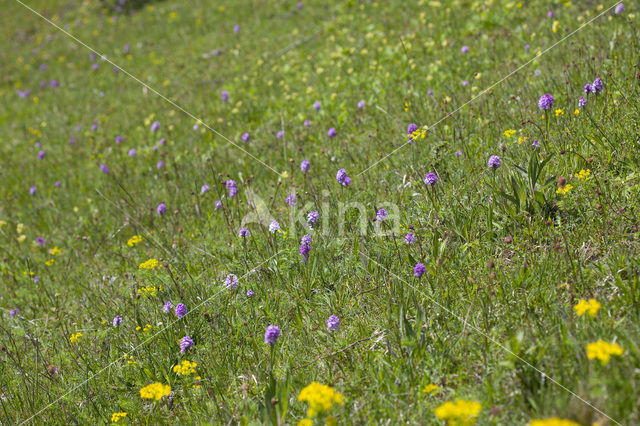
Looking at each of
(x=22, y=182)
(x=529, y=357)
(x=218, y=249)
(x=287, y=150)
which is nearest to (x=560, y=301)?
(x=529, y=357)

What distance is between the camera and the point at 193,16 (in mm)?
13414

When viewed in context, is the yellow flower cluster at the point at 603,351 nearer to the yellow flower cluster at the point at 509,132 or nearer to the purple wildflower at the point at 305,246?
the purple wildflower at the point at 305,246

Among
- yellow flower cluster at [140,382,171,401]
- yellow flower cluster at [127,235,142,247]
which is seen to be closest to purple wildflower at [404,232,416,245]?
yellow flower cluster at [140,382,171,401]

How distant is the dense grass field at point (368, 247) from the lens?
2.46 m

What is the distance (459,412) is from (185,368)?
171 centimetres

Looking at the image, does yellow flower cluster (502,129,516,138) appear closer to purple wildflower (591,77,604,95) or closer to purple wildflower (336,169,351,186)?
purple wildflower (591,77,604,95)

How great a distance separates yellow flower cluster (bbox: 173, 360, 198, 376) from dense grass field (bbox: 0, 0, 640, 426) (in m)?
0.02

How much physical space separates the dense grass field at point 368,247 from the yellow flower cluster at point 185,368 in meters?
0.02

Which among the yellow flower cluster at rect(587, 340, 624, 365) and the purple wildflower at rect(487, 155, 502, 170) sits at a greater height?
the purple wildflower at rect(487, 155, 502, 170)

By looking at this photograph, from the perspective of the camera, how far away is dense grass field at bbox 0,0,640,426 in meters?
2.46

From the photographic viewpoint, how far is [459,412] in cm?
196

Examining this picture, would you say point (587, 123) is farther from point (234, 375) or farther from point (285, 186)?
point (234, 375)

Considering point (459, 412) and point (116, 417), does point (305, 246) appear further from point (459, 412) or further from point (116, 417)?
point (459, 412)

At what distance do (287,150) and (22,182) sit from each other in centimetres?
497
